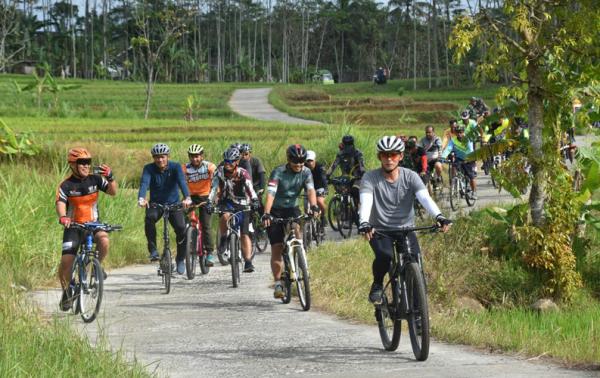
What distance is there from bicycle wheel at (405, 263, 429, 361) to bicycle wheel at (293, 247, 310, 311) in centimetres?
305

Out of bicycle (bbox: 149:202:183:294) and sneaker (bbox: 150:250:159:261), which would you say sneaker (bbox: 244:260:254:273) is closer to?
bicycle (bbox: 149:202:183:294)

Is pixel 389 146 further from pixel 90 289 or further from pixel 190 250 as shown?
pixel 190 250

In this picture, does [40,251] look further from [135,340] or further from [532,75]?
[532,75]

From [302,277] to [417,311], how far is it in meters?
3.43

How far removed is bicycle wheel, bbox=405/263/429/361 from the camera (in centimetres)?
838

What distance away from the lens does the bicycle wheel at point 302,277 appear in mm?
11727

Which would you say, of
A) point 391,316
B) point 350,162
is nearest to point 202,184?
point 350,162

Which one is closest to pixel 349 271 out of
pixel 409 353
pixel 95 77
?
pixel 409 353

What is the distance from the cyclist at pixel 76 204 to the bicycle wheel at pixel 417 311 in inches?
165

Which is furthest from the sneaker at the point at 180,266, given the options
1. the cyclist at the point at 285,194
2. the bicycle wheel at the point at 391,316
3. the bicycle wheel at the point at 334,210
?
the bicycle wheel at the point at 334,210

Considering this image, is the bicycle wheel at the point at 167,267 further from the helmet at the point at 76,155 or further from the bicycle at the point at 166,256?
the helmet at the point at 76,155

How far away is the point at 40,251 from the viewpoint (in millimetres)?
15531

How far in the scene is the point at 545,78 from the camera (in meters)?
15.7

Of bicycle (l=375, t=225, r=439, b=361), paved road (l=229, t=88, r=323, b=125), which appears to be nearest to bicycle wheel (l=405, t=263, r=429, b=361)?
bicycle (l=375, t=225, r=439, b=361)
